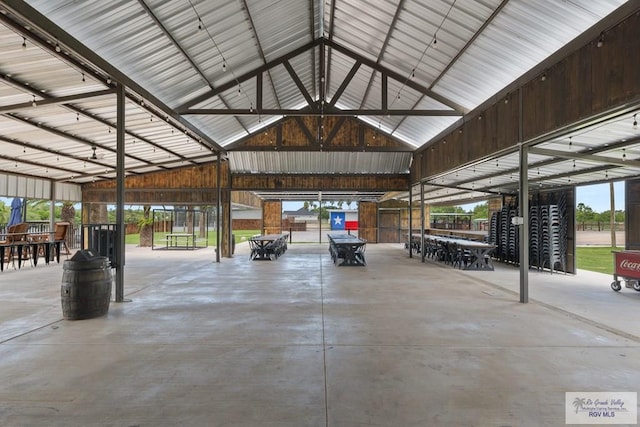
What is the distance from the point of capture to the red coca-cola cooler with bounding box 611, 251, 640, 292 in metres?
7.03

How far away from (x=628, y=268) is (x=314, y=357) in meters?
7.32

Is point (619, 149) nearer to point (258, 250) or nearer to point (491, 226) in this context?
point (491, 226)

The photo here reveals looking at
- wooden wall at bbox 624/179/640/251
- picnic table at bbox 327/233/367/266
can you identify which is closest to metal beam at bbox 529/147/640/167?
wooden wall at bbox 624/179/640/251

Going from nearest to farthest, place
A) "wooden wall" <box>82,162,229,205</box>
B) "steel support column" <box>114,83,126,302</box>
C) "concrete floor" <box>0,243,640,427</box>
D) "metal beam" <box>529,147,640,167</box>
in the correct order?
"concrete floor" <box>0,243,640,427</box>, "metal beam" <box>529,147,640,167</box>, "steel support column" <box>114,83,126,302</box>, "wooden wall" <box>82,162,229,205</box>

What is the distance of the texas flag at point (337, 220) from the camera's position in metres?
24.1

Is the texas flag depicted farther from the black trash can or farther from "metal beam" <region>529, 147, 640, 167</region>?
the black trash can

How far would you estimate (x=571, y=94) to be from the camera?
5.13m

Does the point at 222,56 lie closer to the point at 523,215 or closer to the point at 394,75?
the point at 394,75

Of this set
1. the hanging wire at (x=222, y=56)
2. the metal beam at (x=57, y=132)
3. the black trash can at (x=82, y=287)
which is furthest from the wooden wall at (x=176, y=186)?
the black trash can at (x=82, y=287)

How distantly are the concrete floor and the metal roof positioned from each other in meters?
3.08

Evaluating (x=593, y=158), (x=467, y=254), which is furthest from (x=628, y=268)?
(x=467, y=254)

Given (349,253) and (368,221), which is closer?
(349,253)

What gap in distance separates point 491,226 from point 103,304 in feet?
42.5

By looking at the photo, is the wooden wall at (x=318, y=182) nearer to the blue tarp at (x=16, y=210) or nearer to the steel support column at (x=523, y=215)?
the blue tarp at (x=16, y=210)
